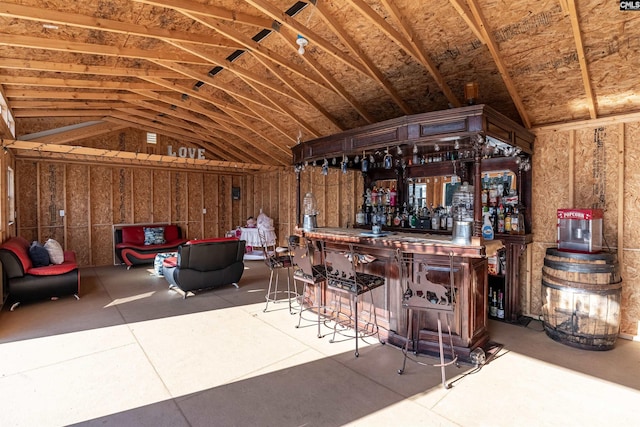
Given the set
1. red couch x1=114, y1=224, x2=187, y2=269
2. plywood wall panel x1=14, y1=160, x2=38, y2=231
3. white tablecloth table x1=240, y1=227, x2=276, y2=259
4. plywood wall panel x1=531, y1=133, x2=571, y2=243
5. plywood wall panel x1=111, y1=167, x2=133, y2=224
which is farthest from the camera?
white tablecloth table x1=240, y1=227, x2=276, y2=259

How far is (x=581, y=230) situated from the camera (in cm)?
380

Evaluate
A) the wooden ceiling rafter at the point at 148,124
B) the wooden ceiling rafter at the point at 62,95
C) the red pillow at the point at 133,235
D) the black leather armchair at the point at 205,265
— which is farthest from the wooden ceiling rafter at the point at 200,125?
the black leather armchair at the point at 205,265

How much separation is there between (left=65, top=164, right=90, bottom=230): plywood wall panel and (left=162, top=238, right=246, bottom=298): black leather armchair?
4.12 m

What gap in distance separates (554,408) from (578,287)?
1573 millimetres

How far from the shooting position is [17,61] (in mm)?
4199

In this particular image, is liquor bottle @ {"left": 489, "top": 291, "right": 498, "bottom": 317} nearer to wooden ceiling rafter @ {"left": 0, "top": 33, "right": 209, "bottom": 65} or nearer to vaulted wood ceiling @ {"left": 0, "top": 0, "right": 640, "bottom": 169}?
vaulted wood ceiling @ {"left": 0, "top": 0, "right": 640, "bottom": 169}

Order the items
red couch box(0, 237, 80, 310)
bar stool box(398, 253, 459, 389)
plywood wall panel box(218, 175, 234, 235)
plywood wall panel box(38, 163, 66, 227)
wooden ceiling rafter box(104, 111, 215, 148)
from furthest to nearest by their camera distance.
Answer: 1. plywood wall panel box(218, 175, 234, 235)
2. plywood wall panel box(38, 163, 66, 227)
3. wooden ceiling rafter box(104, 111, 215, 148)
4. red couch box(0, 237, 80, 310)
5. bar stool box(398, 253, 459, 389)

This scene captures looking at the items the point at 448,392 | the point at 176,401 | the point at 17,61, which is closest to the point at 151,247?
the point at 17,61

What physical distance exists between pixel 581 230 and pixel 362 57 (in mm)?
3463

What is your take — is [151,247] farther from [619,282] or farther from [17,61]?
[619,282]

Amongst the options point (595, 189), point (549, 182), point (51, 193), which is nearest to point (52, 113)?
point (51, 193)

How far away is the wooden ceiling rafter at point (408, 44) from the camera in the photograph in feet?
10.8

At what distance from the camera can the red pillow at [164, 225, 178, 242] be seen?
8.98 m

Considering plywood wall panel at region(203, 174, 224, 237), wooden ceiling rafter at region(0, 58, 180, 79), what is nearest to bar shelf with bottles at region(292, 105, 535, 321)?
wooden ceiling rafter at region(0, 58, 180, 79)
